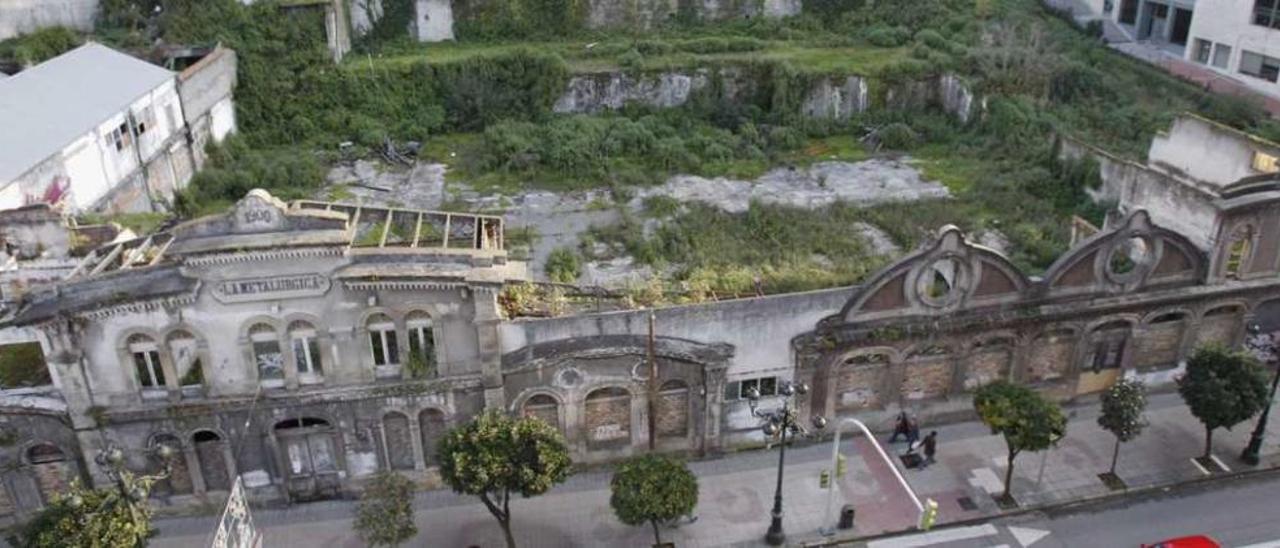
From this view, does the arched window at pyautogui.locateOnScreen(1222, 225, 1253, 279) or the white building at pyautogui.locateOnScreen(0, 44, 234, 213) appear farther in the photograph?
the white building at pyautogui.locateOnScreen(0, 44, 234, 213)

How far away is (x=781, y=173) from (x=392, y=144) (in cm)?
1978

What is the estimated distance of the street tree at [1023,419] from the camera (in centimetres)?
2334

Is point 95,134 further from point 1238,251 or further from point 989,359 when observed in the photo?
point 1238,251

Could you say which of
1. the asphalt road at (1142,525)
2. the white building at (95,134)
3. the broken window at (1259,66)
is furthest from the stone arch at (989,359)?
the broken window at (1259,66)

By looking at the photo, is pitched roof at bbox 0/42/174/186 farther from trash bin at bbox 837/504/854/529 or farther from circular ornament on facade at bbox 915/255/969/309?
circular ornament on facade at bbox 915/255/969/309

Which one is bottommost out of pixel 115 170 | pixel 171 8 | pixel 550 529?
pixel 550 529

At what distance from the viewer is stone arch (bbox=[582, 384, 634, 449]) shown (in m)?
25.0

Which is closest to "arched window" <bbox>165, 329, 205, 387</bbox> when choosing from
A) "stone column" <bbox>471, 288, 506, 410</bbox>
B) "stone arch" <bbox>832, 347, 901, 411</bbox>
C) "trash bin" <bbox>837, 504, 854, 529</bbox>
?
"stone column" <bbox>471, 288, 506, 410</bbox>

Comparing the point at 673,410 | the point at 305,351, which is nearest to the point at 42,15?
the point at 305,351

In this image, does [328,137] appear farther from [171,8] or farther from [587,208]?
[587,208]

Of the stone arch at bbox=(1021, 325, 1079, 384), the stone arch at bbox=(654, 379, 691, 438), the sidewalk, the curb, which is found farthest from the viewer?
the stone arch at bbox=(1021, 325, 1079, 384)

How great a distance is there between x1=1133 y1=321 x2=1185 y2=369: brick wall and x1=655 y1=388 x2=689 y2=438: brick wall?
14058mm

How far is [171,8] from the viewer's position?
50.1m

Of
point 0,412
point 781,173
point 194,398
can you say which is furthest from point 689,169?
point 0,412
